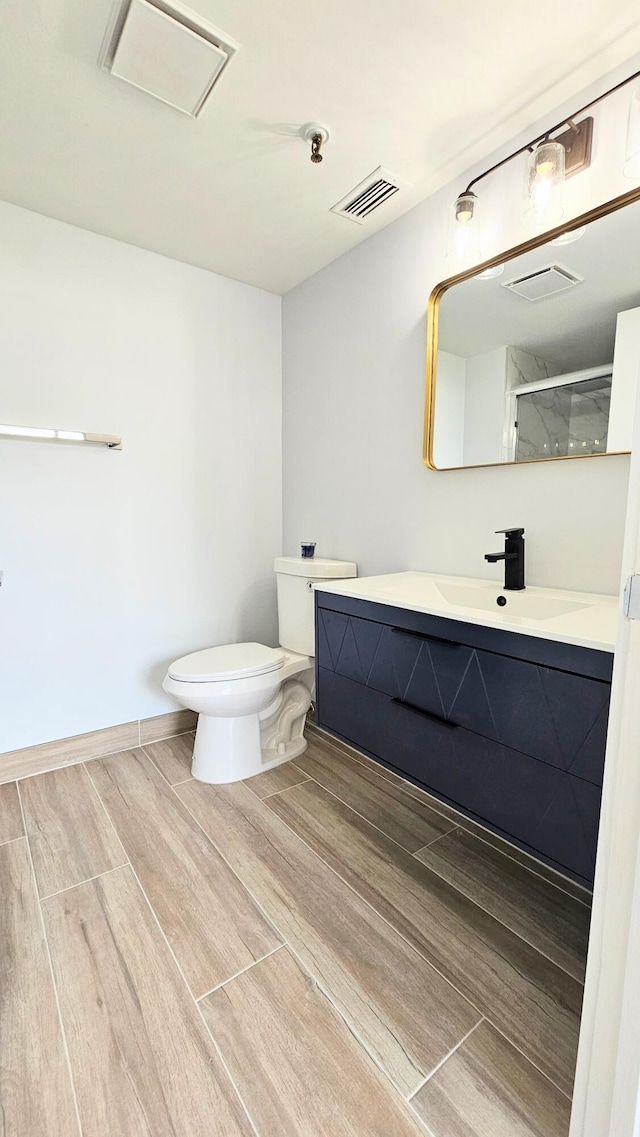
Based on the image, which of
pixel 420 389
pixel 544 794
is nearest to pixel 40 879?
pixel 544 794

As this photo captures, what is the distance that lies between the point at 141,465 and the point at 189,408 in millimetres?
362

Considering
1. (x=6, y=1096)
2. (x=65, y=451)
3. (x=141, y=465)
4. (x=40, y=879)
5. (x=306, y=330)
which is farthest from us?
(x=306, y=330)

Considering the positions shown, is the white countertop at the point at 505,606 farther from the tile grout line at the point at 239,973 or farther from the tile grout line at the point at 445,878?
the tile grout line at the point at 239,973

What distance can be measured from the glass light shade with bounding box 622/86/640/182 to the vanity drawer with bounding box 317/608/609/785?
4.01 feet

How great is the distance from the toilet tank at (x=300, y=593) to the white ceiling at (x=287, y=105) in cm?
136

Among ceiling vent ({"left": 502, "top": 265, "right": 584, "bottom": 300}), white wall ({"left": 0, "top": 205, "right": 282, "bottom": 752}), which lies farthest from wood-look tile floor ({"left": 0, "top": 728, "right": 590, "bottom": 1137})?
ceiling vent ({"left": 502, "top": 265, "right": 584, "bottom": 300})

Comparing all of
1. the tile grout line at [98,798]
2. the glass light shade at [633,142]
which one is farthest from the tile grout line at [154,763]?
the glass light shade at [633,142]

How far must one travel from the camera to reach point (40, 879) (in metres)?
1.41

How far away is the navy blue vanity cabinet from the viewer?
94cm

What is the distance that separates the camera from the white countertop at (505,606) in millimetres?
987

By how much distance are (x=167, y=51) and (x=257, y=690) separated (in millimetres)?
1873

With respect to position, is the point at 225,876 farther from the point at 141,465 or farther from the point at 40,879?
the point at 141,465

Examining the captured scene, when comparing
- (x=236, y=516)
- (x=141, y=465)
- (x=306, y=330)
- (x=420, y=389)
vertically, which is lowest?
(x=236, y=516)

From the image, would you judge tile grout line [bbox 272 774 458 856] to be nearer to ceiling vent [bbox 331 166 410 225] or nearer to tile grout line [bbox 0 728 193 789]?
tile grout line [bbox 0 728 193 789]
